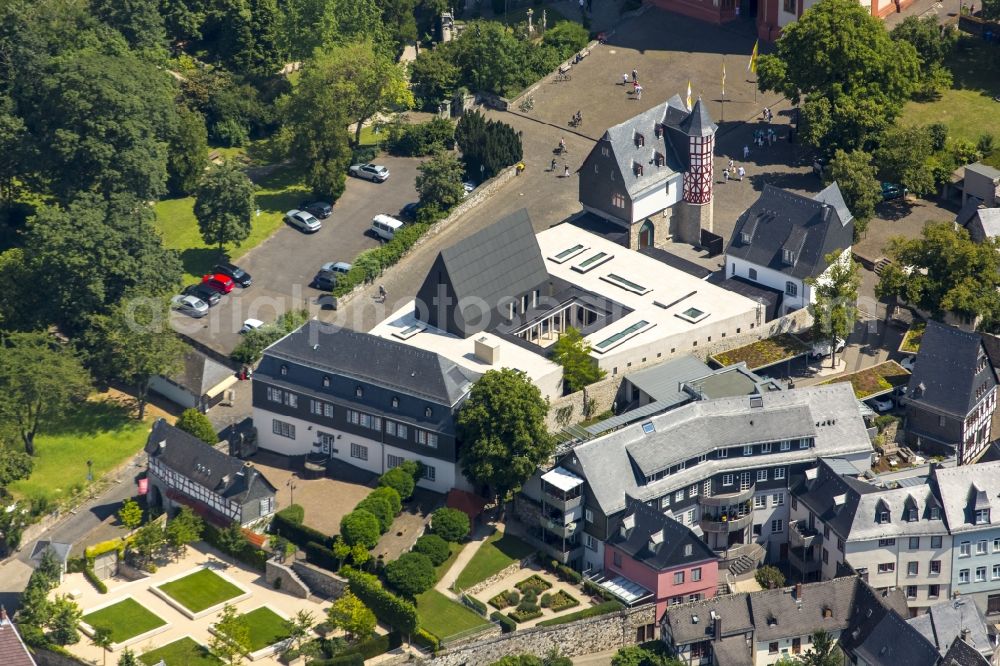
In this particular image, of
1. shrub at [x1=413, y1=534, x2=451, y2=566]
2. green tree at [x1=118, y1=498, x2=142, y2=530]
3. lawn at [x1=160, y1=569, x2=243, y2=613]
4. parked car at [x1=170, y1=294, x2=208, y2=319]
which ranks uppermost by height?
parked car at [x1=170, y1=294, x2=208, y2=319]

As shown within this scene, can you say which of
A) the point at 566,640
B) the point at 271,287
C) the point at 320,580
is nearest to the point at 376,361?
the point at 320,580

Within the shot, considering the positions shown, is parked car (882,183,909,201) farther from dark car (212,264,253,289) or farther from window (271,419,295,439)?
window (271,419,295,439)

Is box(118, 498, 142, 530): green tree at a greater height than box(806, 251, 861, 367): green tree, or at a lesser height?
lesser

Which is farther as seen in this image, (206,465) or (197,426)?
(197,426)

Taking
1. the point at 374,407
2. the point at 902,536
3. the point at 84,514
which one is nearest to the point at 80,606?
the point at 84,514

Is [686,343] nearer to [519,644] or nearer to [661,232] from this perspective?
[661,232]

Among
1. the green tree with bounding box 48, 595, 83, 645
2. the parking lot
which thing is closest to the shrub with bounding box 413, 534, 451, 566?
the green tree with bounding box 48, 595, 83, 645

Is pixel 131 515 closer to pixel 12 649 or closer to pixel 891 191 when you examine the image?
pixel 12 649
